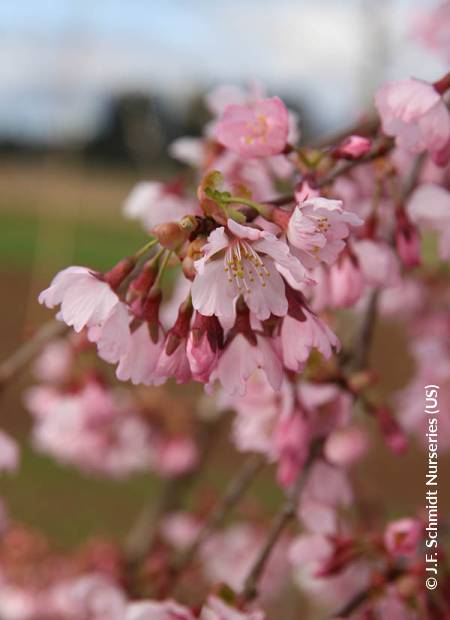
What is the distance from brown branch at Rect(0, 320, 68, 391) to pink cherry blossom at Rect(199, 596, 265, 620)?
26 cm

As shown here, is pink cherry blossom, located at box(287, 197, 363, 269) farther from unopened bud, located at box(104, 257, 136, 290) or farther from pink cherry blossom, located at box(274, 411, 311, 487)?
pink cherry blossom, located at box(274, 411, 311, 487)

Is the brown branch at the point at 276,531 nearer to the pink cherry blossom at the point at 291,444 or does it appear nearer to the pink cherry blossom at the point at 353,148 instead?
the pink cherry blossom at the point at 291,444

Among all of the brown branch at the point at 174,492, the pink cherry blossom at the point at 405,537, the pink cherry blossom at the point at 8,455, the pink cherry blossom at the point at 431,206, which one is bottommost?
the brown branch at the point at 174,492

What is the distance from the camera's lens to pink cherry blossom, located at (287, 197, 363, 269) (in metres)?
0.43

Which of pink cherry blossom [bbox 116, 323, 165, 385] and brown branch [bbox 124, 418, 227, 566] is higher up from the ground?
pink cherry blossom [bbox 116, 323, 165, 385]

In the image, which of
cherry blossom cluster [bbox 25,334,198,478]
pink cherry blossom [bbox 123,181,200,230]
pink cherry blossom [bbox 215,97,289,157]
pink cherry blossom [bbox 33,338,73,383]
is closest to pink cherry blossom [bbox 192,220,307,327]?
pink cherry blossom [bbox 215,97,289,157]

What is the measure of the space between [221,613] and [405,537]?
0.18 m

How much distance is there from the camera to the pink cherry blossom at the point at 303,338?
18.2 inches

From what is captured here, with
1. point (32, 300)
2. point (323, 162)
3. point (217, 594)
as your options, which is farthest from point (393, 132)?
point (32, 300)

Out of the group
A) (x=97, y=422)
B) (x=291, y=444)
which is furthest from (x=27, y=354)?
(x=97, y=422)

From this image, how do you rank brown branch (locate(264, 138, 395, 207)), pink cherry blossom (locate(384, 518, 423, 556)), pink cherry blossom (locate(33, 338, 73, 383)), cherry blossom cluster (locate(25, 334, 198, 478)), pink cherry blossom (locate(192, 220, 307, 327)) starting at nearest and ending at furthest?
pink cherry blossom (locate(192, 220, 307, 327))
brown branch (locate(264, 138, 395, 207))
pink cherry blossom (locate(384, 518, 423, 556))
cherry blossom cluster (locate(25, 334, 198, 478))
pink cherry blossom (locate(33, 338, 73, 383))

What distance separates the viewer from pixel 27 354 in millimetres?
752

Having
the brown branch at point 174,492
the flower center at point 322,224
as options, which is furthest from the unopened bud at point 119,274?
the brown branch at point 174,492

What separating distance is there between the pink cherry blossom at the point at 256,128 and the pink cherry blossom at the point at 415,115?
64 millimetres
